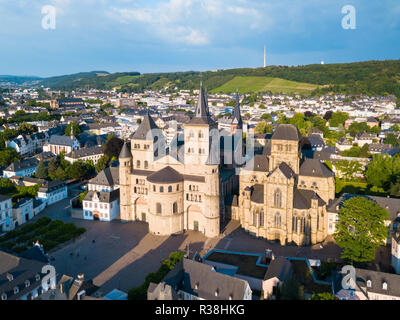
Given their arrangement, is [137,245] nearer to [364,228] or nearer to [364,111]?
[364,228]

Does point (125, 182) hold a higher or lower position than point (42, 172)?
higher

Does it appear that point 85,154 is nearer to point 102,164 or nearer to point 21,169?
point 102,164

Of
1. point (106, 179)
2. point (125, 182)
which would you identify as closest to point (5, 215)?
point (106, 179)

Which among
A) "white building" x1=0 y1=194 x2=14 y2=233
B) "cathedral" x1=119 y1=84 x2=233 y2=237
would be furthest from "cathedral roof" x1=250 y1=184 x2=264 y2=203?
"white building" x1=0 y1=194 x2=14 y2=233

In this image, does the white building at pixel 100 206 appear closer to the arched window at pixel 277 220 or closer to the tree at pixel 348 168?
the arched window at pixel 277 220

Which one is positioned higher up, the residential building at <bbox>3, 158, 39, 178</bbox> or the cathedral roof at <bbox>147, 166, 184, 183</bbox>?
the cathedral roof at <bbox>147, 166, 184, 183</bbox>

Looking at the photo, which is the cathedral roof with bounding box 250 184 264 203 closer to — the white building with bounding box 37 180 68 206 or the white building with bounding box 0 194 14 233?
the white building with bounding box 0 194 14 233

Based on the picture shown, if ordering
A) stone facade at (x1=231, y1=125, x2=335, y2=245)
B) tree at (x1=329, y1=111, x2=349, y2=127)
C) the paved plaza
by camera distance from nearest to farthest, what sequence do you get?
the paved plaza → stone facade at (x1=231, y1=125, x2=335, y2=245) → tree at (x1=329, y1=111, x2=349, y2=127)

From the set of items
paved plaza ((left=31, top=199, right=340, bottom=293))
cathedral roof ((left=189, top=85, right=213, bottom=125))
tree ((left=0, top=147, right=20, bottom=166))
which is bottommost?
paved plaza ((left=31, top=199, right=340, bottom=293))
